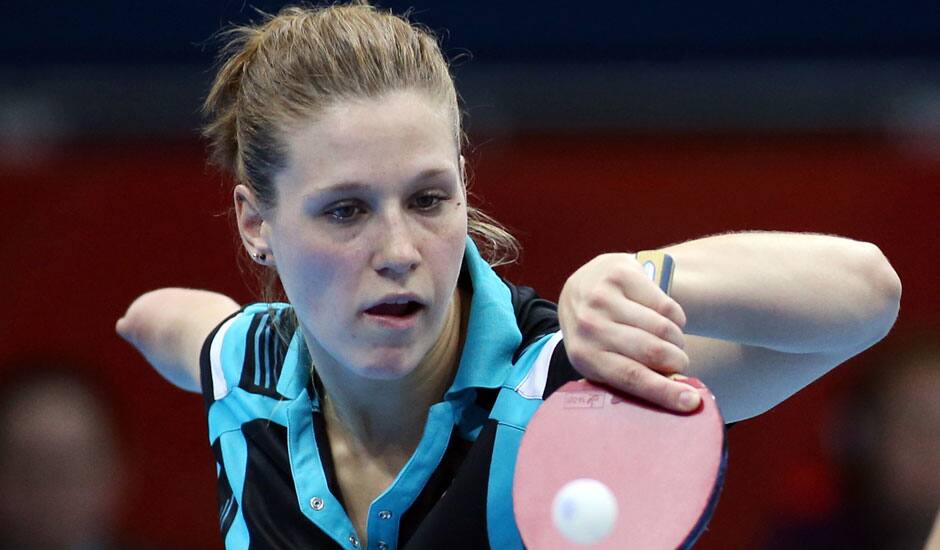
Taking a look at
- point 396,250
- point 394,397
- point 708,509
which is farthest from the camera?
point 394,397

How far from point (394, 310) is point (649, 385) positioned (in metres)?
0.49

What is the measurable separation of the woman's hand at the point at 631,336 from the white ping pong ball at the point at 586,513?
123 millimetres

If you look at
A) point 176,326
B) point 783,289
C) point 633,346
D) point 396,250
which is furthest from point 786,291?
point 176,326

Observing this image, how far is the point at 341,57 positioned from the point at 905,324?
80.1 inches

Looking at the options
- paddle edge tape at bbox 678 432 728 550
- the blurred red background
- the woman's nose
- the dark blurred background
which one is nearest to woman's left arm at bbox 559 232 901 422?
paddle edge tape at bbox 678 432 728 550

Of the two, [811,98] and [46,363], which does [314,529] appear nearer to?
[46,363]

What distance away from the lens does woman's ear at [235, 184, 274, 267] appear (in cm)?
204

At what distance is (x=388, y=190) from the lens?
1795mm

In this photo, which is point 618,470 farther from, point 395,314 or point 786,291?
point 395,314

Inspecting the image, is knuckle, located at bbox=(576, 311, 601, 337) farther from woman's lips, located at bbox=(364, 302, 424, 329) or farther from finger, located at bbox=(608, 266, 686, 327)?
woman's lips, located at bbox=(364, 302, 424, 329)

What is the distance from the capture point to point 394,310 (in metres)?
1.86

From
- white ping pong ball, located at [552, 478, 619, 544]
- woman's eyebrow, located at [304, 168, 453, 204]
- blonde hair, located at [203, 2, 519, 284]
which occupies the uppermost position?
blonde hair, located at [203, 2, 519, 284]

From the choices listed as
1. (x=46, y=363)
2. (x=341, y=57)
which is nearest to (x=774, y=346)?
(x=341, y=57)

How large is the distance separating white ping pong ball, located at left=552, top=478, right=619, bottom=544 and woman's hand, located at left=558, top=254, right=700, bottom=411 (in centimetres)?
12
